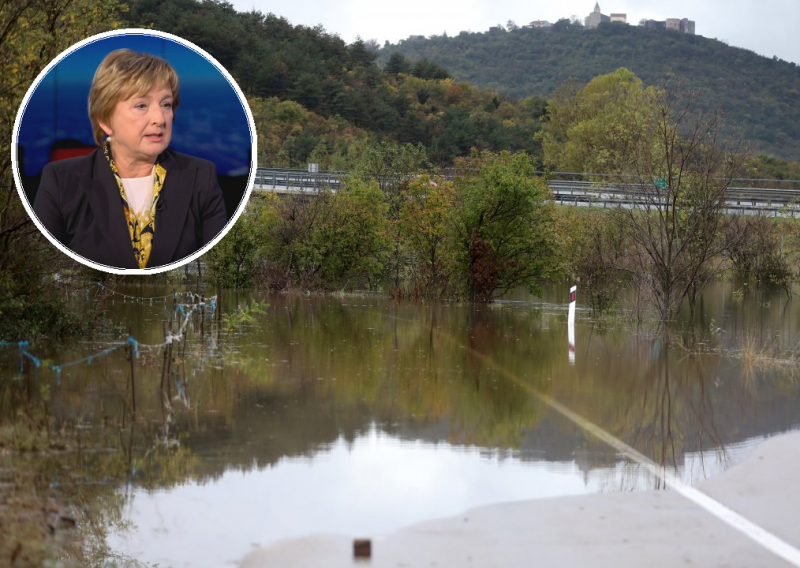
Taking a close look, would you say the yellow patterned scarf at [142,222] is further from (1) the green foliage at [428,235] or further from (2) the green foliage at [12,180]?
(1) the green foliage at [428,235]

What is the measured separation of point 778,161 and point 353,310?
292 ft

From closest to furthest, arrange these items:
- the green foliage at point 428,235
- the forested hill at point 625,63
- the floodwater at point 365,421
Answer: the floodwater at point 365,421
the green foliage at point 428,235
the forested hill at point 625,63

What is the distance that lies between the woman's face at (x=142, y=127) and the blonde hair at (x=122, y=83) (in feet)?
0.16

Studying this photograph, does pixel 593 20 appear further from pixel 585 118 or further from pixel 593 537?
pixel 593 537

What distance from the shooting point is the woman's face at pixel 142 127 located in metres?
9.41

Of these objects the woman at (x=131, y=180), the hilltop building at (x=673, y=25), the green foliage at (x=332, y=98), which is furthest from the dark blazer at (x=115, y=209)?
the hilltop building at (x=673, y=25)

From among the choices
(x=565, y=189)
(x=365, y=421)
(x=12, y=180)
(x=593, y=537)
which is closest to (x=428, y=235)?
(x=12, y=180)

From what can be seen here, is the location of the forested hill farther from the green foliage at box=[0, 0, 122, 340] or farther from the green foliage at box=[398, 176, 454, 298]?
the green foliage at box=[0, 0, 122, 340]

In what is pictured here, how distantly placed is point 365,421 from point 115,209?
189 inches

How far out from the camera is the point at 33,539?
7688mm

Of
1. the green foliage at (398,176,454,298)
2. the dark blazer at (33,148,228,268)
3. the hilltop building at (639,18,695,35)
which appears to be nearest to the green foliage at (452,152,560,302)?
the green foliage at (398,176,454,298)

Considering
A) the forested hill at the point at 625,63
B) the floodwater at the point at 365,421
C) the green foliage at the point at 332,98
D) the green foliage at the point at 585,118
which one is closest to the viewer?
the floodwater at the point at 365,421

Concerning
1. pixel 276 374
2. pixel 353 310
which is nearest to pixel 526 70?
pixel 353 310

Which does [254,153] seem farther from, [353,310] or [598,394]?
[353,310]
